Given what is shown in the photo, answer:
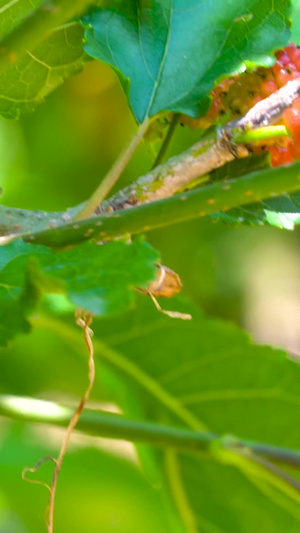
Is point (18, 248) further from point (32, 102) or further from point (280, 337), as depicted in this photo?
point (280, 337)

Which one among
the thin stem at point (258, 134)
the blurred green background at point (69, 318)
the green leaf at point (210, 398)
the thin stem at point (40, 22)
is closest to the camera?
the thin stem at point (40, 22)

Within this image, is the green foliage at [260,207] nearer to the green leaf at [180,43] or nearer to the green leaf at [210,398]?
the green leaf at [180,43]

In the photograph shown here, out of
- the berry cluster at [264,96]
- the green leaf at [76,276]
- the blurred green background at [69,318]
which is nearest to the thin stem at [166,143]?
the berry cluster at [264,96]

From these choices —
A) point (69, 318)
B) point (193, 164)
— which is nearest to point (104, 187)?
point (193, 164)

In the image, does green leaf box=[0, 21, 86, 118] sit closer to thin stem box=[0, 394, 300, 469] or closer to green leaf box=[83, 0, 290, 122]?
→ green leaf box=[83, 0, 290, 122]


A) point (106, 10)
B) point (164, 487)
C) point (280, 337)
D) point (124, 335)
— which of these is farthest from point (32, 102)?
point (280, 337)

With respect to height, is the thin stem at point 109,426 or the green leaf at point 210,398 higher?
the thin stem at point 109,426

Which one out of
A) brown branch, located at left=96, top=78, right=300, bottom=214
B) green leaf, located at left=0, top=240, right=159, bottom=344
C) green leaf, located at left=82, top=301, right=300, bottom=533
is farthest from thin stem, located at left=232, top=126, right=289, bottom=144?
green leaf, located at left=82, top=301, right=300, bottom=533
